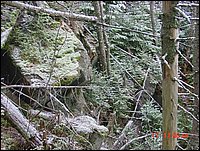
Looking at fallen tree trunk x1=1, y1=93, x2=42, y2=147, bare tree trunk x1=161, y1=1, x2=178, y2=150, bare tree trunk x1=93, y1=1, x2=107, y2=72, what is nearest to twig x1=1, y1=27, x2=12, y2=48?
fallen tree trunk x1=1, y1=93, x2=42, y2=147

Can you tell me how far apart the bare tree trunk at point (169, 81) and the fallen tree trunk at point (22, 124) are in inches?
51.5

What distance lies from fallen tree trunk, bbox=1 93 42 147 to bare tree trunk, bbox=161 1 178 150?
131 centimetres

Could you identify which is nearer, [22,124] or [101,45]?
[22,124]

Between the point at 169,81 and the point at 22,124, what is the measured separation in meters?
1.61

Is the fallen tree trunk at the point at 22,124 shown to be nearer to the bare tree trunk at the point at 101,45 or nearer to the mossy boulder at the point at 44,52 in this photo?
the mossy boulder at the point at 44,52

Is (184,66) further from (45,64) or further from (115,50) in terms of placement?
(45,64)

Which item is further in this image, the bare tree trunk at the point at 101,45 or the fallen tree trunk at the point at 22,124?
the bare tree trunk at the point at 101,45

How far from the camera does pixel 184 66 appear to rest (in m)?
7.67

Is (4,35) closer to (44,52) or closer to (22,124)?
(44,52)

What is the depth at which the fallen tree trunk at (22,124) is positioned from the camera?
10.3ft

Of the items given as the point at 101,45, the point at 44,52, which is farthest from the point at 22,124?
the point at 101,45

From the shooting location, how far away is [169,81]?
258 centimetres

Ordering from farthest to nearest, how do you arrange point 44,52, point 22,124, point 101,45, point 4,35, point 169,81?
point 101,45 → point 44,52 → point 4,35 → point 22,124 → point 169,81

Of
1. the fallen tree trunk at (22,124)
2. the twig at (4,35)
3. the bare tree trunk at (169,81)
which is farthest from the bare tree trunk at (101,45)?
the bare tree trunk at (169,81)
